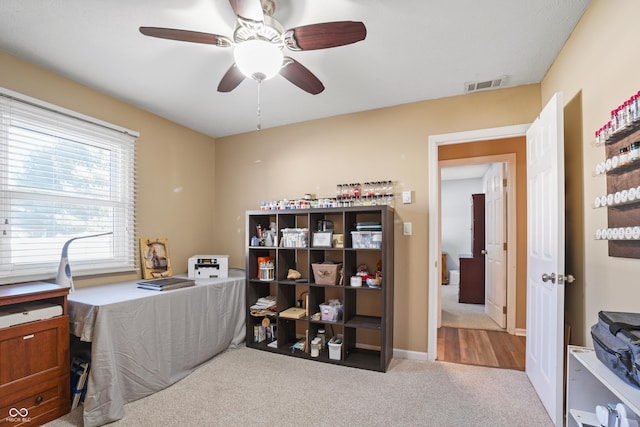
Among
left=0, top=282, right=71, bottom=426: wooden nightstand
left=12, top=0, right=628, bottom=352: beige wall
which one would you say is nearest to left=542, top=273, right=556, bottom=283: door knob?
left=12, top=0, right=628, bottom=352: beige wall

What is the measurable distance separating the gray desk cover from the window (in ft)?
1.12

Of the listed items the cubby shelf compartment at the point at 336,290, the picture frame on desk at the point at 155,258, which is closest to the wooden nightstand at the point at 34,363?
the picture frame on desk at the point at 155,258

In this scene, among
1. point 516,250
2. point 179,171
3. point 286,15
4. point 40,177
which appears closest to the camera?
point 286,15

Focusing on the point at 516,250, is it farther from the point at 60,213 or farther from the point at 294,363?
the point at 60,213

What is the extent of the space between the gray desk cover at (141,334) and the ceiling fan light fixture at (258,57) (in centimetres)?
176

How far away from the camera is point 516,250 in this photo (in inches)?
143

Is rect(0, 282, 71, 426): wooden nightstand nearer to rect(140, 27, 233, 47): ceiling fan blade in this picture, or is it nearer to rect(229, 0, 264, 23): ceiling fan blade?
rect(140, 27, 233, 47): ceiling fan blade

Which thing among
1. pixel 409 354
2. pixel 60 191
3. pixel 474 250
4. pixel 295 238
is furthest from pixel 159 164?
pixel 474 250

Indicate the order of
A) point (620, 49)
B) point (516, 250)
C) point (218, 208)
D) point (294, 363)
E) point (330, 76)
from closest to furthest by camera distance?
point (620, 49) → point (330, 76) → point (294, 363) → point (516, 250) → point (218, 208)

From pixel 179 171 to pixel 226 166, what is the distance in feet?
2.03

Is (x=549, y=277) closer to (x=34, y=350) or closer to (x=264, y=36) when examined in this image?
(x=264, y=36)

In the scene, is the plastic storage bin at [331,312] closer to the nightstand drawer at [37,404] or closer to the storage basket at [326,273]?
the storage basket at [326,273]

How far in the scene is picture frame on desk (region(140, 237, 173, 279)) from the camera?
9.76ft

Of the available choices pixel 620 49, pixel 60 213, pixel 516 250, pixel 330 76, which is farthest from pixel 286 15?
pixel 516 250
